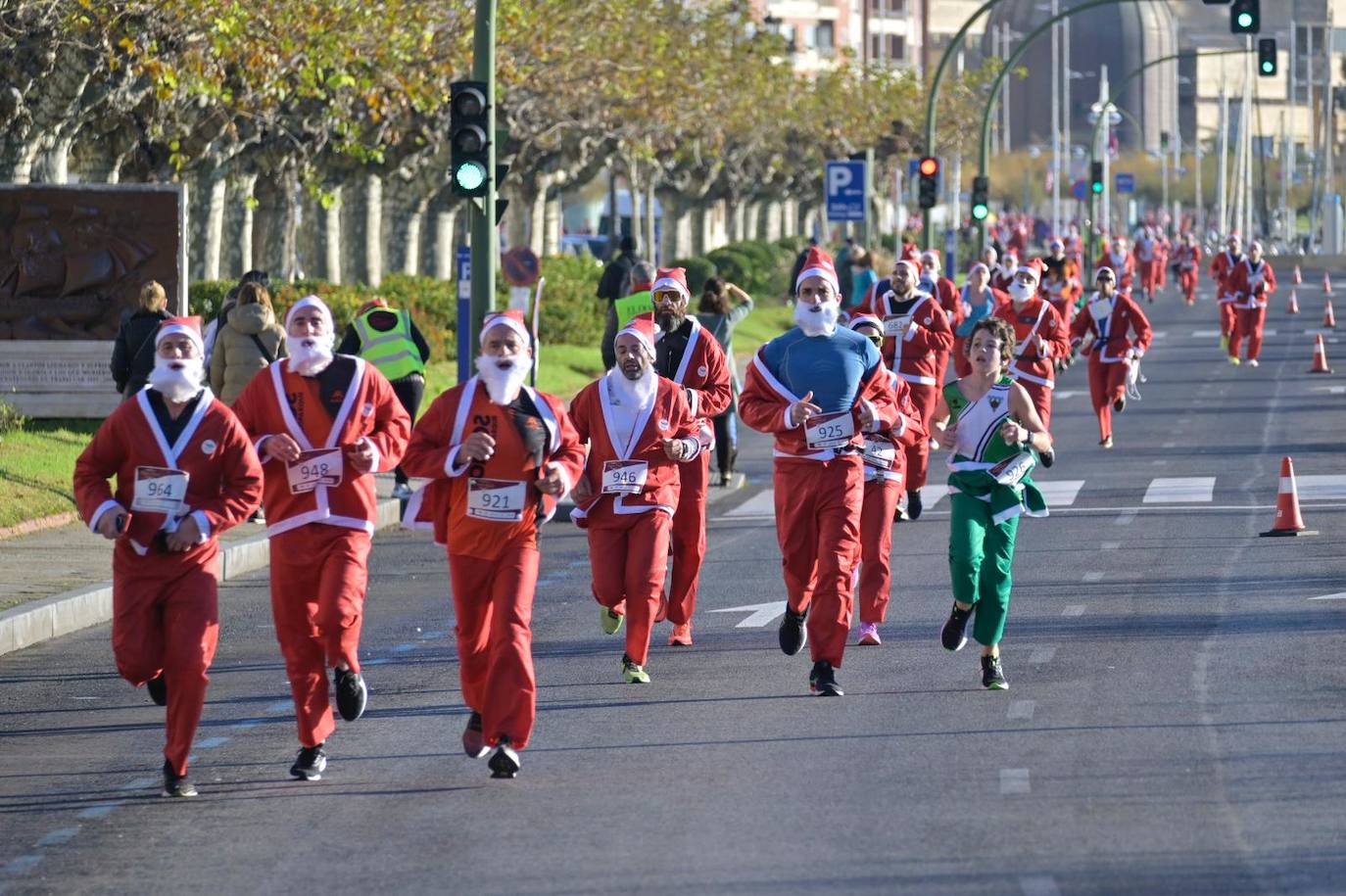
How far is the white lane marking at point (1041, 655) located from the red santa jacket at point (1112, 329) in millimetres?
13743

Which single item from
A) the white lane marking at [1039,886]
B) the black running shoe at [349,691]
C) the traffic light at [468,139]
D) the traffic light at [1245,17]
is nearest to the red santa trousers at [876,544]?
the black running shoe at [349,691]

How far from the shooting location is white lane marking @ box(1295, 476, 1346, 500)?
20500 millimetres

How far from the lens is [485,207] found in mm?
21016

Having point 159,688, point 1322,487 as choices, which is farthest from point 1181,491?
point 159,688

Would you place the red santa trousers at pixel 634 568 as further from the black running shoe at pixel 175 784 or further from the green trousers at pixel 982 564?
the black running shoe at pixel 175 784

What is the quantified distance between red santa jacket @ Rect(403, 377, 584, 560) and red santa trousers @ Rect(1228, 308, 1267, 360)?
1243 inches

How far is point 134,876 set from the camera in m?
8.23

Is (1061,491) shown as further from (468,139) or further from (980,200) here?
(980,200)

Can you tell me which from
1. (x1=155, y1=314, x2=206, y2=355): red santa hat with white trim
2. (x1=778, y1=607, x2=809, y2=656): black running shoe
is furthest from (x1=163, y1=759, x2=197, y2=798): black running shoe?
(x1=778, y1=607, x2=809, y2=656): black running shoe

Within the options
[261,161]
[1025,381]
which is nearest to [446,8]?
[261,161]

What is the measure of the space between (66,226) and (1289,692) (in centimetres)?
1516

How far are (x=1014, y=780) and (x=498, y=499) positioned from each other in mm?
2109

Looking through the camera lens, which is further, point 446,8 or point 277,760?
Result: point 446,8

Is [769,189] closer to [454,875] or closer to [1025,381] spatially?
[1025,381]
